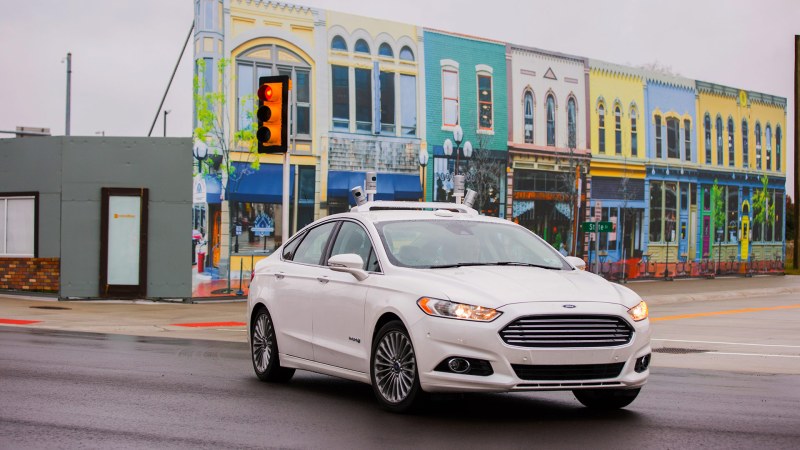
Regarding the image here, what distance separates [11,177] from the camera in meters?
26.7

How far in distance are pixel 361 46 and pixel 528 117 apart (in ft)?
22.1

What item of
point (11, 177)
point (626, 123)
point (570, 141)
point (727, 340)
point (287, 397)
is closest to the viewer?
point (287, 397)

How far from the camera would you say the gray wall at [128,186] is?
2558 cm

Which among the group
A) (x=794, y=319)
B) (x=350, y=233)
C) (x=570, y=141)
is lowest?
(x=794, y=319)

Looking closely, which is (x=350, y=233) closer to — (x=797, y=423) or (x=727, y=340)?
(x=797, y=423)

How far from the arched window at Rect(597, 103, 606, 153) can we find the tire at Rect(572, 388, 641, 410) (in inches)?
1057

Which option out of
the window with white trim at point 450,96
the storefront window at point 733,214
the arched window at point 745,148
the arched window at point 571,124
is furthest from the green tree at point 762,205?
the window with white trim at point 450,96

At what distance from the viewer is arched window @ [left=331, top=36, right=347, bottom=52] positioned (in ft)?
90.2

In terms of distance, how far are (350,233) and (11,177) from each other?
18.8 metres

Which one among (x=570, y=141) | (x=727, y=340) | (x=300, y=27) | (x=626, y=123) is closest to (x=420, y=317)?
(x=727, y=340)

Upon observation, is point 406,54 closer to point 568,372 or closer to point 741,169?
point 741,169

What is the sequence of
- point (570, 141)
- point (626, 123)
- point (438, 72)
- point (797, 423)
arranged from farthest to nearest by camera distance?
point (626, 123), point (570, 141), point (438, 72), point (797, 423)

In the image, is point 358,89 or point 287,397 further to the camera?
point 358,89

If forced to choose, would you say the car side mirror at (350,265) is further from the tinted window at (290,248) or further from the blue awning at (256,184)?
the blue awning at (256,184)
